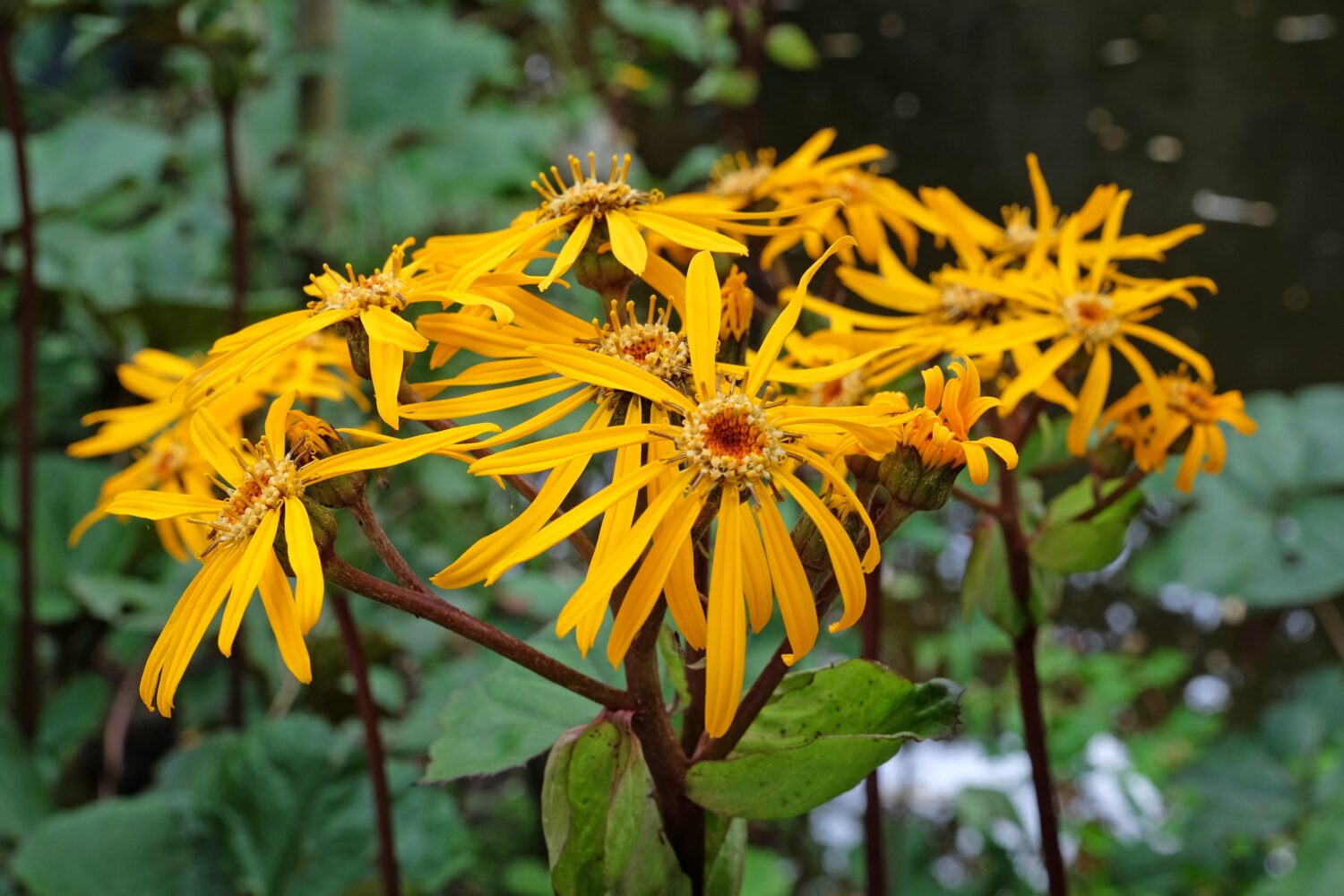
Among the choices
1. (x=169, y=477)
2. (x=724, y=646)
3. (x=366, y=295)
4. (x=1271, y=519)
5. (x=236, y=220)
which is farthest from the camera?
(x=1271, y=519)

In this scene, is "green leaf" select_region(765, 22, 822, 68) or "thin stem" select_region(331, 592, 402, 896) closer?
"thin stem" select_region(331, 592, 402, 896)

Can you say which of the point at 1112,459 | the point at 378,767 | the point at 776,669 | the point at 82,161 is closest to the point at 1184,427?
the point at 1112,459

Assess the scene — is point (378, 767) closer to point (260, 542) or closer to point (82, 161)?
point (260, 542)

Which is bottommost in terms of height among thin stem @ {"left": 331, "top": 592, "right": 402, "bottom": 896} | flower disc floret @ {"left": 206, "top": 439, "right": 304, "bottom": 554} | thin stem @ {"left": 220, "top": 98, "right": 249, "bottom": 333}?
thin stem @ {"left": 331, "top": 592, "right": 402, "bottom": 896}

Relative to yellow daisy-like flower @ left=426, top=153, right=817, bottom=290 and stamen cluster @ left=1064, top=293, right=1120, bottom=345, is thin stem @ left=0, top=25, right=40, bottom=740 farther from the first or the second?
stamen cluster @ left=1064, top=293, right=1120, bottom=345

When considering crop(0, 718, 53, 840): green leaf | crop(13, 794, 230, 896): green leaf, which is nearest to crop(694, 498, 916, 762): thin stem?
crop(13, 794, 230, 896): green leaf

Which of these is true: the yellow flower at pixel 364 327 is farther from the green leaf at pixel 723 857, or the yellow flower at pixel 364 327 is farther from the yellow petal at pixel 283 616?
the green leaf at pixel 723 857

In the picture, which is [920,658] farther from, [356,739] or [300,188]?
[300,188]
